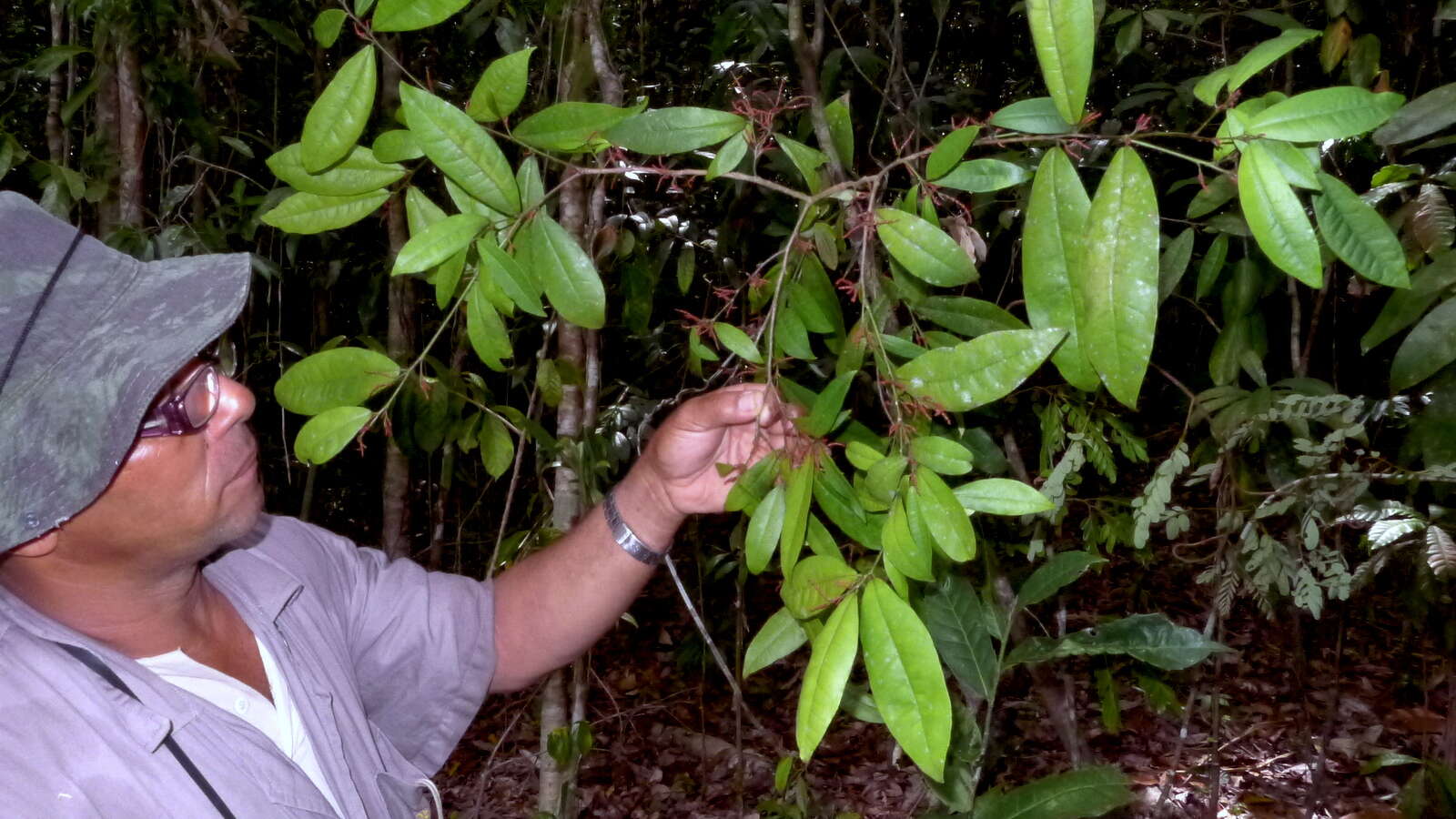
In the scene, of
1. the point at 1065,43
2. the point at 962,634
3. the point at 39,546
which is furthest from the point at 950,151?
the point at 39,546

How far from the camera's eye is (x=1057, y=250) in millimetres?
736

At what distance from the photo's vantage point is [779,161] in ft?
5.97

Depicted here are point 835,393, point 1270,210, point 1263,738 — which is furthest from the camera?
point 1263,738

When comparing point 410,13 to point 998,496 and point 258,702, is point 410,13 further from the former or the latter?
point 258,702

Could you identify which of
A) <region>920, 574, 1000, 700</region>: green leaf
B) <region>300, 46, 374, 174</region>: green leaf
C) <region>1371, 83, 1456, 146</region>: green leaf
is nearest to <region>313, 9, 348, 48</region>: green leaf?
<region>300, 46, 374, 174</region>: green leaf

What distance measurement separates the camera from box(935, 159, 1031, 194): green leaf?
840 mm

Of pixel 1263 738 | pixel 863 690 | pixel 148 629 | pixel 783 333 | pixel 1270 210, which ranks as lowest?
pixel 1263 738

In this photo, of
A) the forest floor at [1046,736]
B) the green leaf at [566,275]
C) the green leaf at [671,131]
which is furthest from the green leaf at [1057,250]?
the forest floor at [1046,736]

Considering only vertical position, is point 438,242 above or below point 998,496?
above

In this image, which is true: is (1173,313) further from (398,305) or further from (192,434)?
(192,434)

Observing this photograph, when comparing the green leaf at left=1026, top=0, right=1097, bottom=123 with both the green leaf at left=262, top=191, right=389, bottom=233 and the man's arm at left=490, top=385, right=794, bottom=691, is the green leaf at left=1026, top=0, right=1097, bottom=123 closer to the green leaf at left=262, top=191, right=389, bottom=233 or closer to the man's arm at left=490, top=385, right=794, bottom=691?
the man's arm at left=490, top=385, right=794, bottom=691

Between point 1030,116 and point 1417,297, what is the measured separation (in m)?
0.58

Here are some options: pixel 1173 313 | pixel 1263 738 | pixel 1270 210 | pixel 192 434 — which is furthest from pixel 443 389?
pixel 1263 738

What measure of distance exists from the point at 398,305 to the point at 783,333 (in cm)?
164
